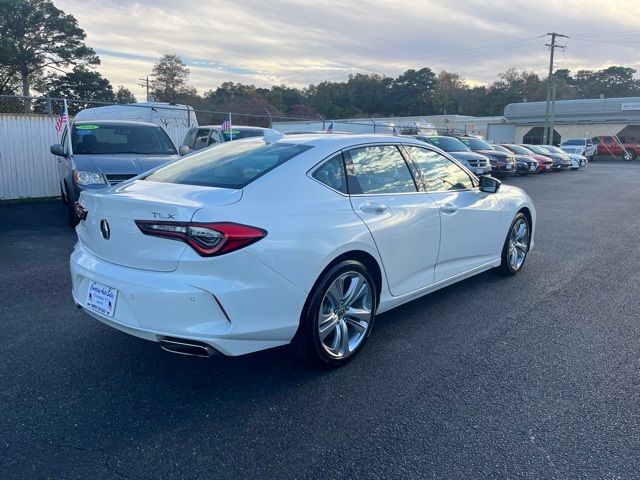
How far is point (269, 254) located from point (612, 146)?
47201mm

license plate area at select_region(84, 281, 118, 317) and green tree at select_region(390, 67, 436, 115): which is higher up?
green tree at select_region(390, 67, 436, 115)

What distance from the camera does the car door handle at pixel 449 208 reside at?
4434 millimetres

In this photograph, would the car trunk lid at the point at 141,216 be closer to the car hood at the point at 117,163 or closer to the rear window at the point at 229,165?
the rear window at the point at 229,165

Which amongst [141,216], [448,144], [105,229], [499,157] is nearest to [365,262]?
[141,216]

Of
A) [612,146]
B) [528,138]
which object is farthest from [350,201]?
[528,138]

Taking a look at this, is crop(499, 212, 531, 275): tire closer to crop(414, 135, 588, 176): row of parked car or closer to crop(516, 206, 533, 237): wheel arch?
crop(516, 206, 533, 237): wheel arch

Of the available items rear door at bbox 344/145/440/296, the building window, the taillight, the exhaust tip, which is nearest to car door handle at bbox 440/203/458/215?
rear door at bbox 344/145/440/296

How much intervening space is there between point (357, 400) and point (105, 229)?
6.22 feet

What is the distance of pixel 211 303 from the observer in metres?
2.87

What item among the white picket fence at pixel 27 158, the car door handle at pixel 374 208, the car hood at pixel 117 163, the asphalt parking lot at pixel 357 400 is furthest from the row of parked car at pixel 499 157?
the car door handle at pixel 374 208

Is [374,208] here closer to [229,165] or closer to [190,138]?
[229,165]

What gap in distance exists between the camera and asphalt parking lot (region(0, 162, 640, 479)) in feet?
8.53

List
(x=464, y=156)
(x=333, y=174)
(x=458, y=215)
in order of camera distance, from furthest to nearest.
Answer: (x=464, y=156) → (x=458, y=215) → (x=333, y=174)

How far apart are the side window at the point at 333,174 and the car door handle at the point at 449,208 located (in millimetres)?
1138
